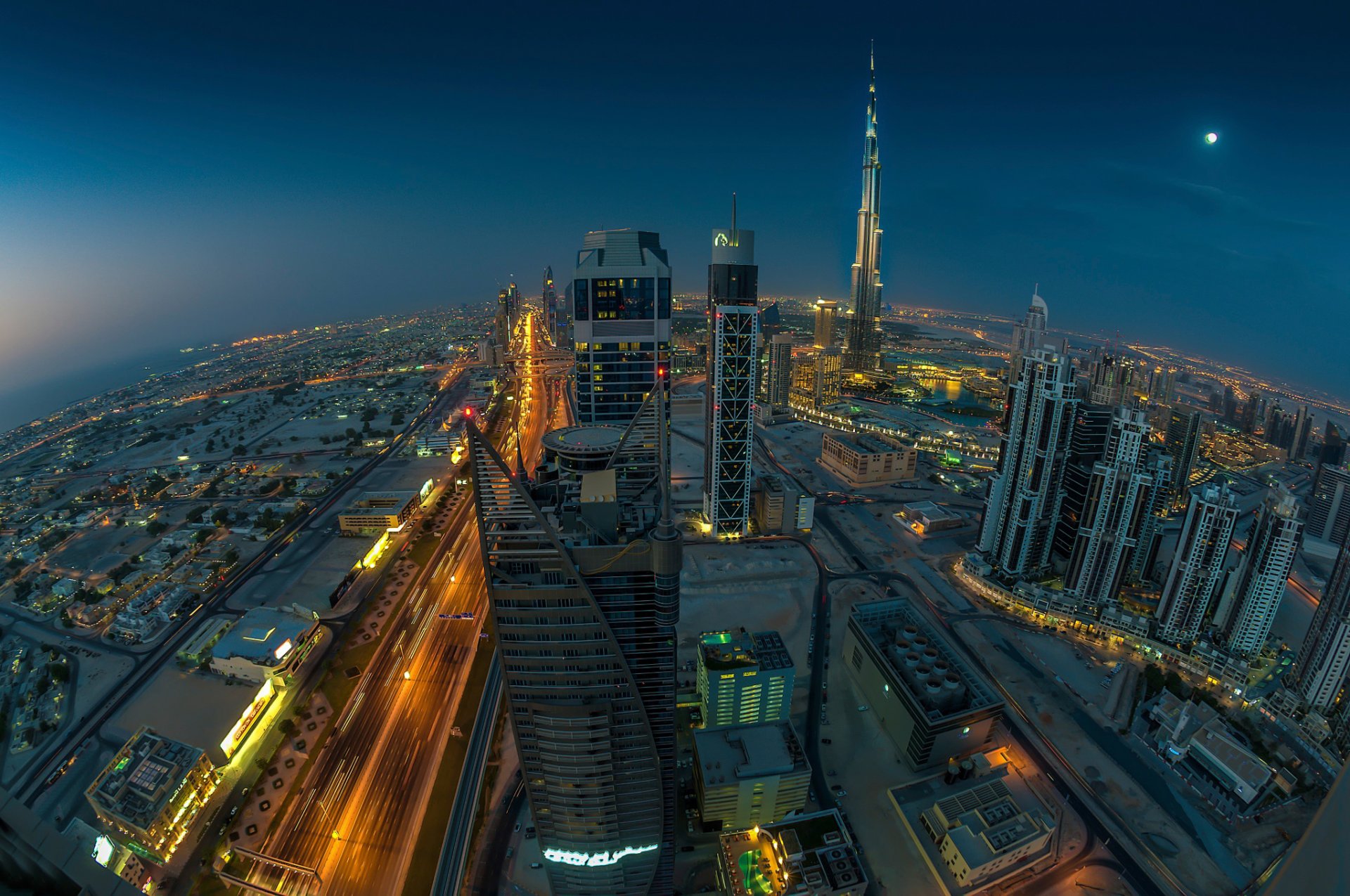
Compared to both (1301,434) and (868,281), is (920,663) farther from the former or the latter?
(868,281)

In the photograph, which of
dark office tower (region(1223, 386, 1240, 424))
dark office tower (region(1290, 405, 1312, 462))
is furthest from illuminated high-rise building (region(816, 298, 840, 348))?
dark office tower (region(1290, 405, 1312, 462))

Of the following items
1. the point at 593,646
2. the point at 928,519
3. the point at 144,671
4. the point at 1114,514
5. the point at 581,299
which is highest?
the point at 581,299

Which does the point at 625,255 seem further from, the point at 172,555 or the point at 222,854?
the point at 172,555

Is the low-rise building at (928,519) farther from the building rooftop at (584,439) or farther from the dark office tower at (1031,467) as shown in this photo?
the building rooftop at (584,439)

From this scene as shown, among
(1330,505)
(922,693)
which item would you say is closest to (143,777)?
(922,693)

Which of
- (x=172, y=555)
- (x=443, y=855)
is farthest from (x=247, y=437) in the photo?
(x=443, y=855)

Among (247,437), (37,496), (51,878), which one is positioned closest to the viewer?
(51,878)

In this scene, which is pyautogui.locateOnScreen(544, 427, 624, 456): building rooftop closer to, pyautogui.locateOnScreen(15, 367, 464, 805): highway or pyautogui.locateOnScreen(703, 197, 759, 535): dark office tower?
pyautogui.locateOnScreen(703, 197, 759, 535): dark office tower
